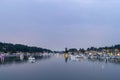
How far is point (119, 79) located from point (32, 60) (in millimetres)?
69792

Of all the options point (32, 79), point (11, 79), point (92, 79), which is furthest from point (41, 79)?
point (92, 79)

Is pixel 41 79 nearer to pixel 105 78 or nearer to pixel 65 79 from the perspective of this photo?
pixel 65 79

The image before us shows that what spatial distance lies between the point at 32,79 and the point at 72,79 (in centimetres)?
701

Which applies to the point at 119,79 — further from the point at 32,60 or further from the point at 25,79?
the point at 32,60

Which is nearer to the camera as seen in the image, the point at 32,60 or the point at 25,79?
the point at 25,79

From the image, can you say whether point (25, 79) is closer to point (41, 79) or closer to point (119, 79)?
point (41, 79)

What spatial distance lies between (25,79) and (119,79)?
16249 mm

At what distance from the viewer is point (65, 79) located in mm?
52938

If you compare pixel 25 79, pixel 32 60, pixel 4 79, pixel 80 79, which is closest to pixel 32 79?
pixel 25 79

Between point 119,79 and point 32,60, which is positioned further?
point 32,60

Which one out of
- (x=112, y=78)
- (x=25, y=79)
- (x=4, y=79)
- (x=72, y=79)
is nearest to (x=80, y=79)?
(x=72, y=79)

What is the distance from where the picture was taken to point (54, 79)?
5312 centimetres

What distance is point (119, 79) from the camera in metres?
52.0

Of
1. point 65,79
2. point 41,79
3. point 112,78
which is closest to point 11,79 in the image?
point 41,79
